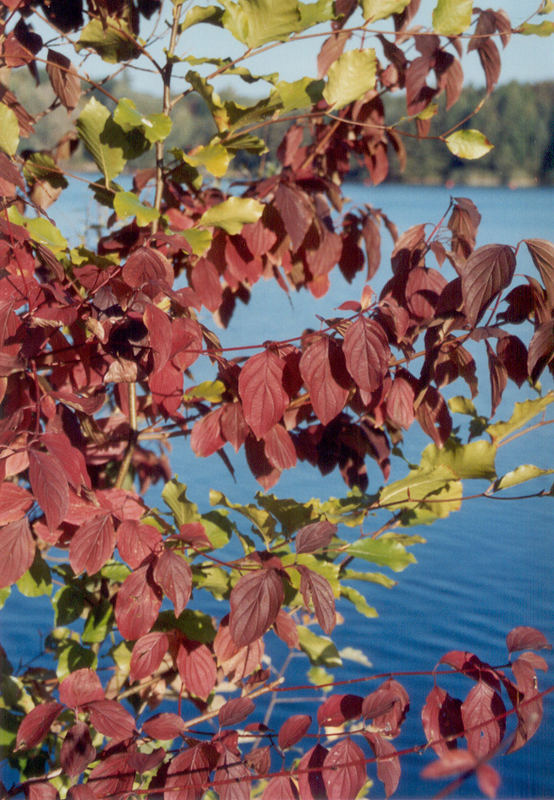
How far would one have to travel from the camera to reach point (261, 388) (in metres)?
0.82

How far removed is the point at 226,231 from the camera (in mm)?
1123

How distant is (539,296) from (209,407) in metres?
0.61

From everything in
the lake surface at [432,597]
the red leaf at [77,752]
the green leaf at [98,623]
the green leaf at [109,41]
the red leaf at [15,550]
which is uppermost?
the green leaf at [109,41]

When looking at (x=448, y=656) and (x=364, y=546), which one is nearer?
(x=448, y=656)

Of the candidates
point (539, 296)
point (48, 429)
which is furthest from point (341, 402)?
point (48, 429)

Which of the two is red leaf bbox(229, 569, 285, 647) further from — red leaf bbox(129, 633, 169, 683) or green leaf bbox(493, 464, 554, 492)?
green leaf bbox(493, 464, 554, 492)

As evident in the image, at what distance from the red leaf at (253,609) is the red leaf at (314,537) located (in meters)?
0.06

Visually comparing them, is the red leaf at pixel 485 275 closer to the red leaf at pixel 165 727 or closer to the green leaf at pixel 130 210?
the green leaf at pixel 130 210

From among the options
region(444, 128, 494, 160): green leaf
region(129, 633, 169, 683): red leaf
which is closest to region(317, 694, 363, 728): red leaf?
region(129, 633, 169, 683): red leaf

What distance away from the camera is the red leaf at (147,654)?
0.91 metres

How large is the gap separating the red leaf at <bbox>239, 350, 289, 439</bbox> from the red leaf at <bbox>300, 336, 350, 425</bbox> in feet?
0.11

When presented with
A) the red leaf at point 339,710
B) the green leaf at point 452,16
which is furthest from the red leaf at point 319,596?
the green leaf at point 452,16

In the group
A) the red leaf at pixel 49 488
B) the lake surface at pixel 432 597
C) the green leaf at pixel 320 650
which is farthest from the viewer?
the lake surface at pixel 432 597

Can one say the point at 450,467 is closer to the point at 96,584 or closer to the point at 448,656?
the point at 448,656
